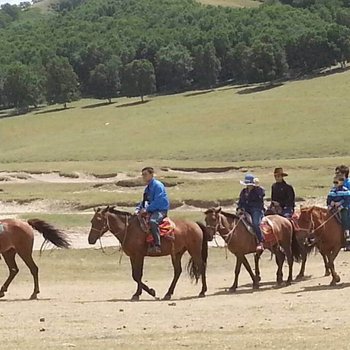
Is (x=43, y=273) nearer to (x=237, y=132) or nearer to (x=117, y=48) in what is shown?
(x=237, y=132)

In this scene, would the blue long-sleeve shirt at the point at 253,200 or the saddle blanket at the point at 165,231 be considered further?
the blue long-sleeve shirt at the point at 253,200

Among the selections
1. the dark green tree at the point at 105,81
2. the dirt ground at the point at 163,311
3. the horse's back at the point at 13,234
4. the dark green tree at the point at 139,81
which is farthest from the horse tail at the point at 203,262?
the dark green tree at the point at 105,81

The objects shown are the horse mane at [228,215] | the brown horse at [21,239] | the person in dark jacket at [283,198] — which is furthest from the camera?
the person in dark jacket at [283,198]

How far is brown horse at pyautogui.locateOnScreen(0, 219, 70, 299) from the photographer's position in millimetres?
18875

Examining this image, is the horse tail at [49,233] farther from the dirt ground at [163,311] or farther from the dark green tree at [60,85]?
the dark green tree at [60,85]

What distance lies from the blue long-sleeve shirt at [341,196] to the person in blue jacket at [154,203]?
4.09 m

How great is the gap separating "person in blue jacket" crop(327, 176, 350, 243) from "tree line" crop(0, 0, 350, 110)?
3935 inches

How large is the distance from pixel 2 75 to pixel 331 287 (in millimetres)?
120197

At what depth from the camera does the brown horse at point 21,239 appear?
1888cm

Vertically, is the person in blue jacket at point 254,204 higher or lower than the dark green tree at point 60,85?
lower

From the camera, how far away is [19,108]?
124m

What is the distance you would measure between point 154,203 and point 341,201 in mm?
4428

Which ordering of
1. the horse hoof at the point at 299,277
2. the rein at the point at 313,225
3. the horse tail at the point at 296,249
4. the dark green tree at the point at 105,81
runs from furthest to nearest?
the dark green tree at the point at 105,81, the horse hoof at the point at 299,277, the horse tail at the point at 296,249, the rein at the point at 313,225

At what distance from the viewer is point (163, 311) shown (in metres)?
15.3
